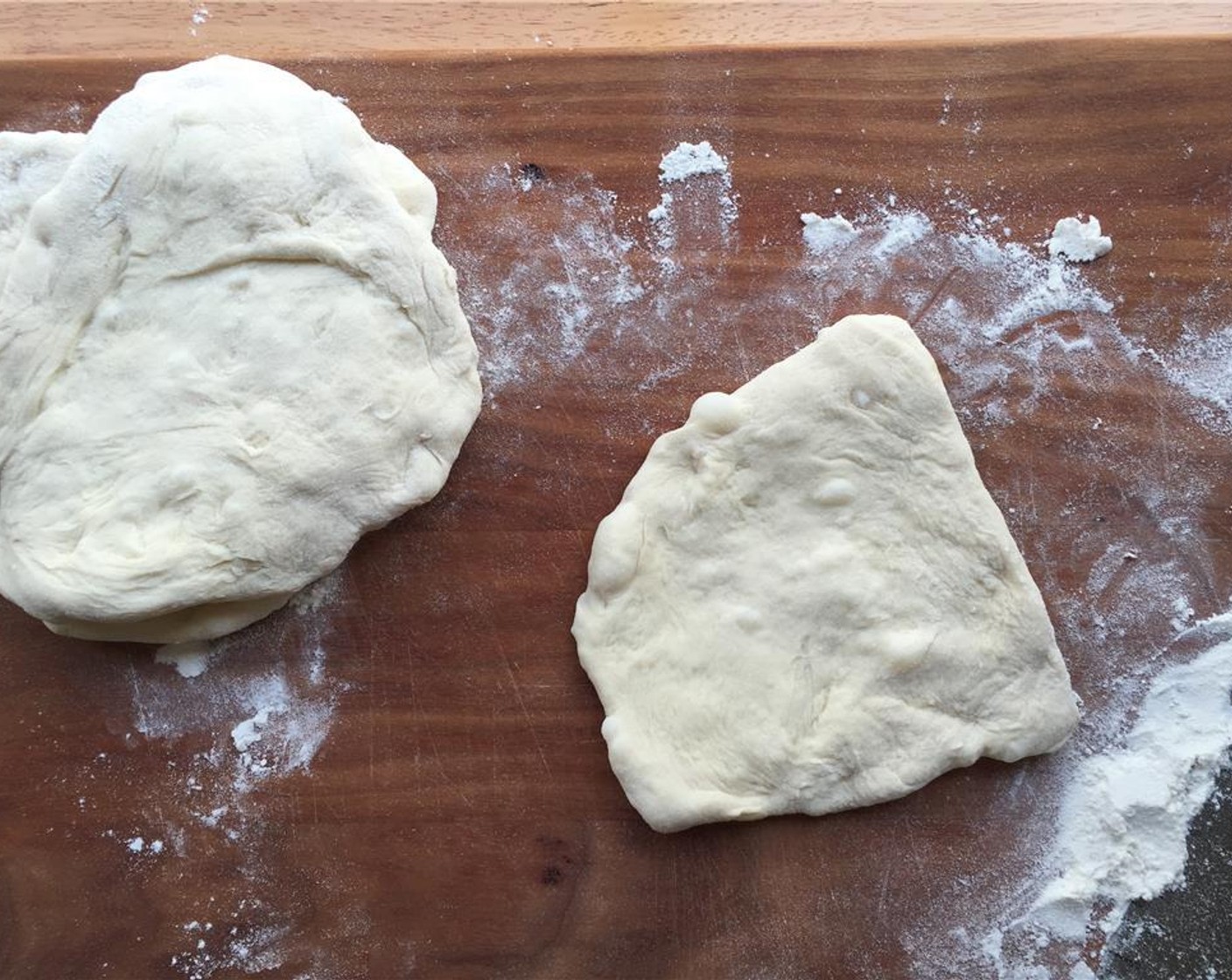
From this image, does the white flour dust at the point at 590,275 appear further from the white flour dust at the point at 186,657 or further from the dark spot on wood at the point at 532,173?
the white flour dust at the point at 186,657

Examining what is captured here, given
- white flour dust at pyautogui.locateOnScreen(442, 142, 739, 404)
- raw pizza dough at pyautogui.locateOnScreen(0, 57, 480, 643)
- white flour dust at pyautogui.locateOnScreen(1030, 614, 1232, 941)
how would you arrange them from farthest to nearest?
1. white flour dust at pyautogui.locateOnScreen(442, 142, 739, 404)
2. white flour dust at pyautogui.locateOnScreen(1030, 614, 1232, 941)
3. raw pizza dough at pyautogui.locateOnScreen(0, 57, 480, 643)

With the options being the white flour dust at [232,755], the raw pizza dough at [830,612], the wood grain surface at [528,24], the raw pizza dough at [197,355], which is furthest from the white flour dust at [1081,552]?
the white flour dust at [232,755]

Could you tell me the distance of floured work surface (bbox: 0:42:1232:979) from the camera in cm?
143

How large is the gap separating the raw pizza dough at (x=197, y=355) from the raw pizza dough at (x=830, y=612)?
18.5 inches

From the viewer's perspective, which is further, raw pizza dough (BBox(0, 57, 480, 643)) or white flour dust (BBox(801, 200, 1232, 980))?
white flour dust (BBox(801, 200, 1232, 980))

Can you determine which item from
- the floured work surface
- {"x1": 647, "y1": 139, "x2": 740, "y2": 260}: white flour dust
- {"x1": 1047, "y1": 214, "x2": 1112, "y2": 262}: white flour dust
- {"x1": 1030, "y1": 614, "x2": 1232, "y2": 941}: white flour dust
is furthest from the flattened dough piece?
{"x1": 1030, "y1": 614, "x2": 1232, "y2": 941}: white flour dust

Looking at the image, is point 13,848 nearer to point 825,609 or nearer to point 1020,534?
point 825,609

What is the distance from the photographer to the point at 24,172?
1.37 meters

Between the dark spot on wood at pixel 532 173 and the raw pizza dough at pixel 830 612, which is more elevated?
the dark spot on wood at pixel 532 173

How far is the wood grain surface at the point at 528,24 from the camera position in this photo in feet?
5.17

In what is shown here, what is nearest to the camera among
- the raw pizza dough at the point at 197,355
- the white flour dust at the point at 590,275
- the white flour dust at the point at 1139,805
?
the raw pizza dough at the point at 197,355

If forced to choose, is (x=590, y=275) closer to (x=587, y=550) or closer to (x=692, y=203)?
(x=692, y=203)

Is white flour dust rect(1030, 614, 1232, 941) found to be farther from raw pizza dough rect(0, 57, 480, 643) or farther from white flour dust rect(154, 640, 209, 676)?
white flour dust rect(154, 640, 209, 676)

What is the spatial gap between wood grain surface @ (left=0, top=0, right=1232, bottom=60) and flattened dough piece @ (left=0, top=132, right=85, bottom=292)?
28cm
